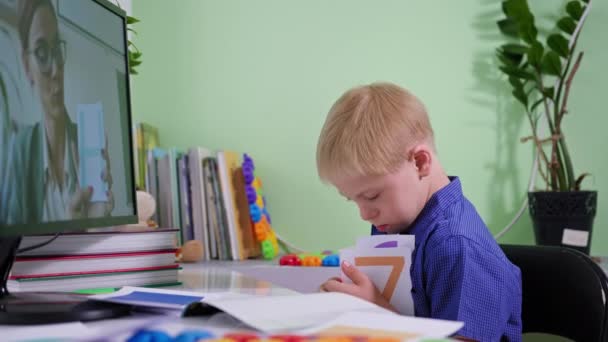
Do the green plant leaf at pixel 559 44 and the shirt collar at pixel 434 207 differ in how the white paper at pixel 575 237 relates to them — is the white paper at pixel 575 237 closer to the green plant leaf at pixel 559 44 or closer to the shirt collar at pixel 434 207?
the green plant leaf at pixel 559 44

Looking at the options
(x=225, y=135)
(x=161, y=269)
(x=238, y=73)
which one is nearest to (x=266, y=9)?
(x=238, y=73)

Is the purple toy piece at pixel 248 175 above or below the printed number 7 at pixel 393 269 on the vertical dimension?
above

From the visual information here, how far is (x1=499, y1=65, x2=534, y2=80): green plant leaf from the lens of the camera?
197cm

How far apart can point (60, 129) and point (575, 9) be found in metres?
1.65

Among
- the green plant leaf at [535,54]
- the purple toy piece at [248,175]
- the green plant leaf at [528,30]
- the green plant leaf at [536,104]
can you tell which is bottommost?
the purple toy piece at [248,175]

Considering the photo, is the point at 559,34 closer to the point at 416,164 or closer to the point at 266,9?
the point at 266,9

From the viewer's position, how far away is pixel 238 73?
7.19ft

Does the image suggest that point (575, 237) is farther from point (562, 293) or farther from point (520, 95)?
point (562, 293)

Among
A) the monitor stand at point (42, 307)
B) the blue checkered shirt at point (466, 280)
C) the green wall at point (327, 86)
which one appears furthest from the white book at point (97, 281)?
the green wall at point (327, 86)

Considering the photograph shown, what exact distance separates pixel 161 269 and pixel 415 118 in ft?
1.65

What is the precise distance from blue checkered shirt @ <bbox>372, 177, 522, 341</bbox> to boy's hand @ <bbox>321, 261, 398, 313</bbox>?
73 millimetres

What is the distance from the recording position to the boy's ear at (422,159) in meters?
1.14

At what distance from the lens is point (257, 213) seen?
1960 mm

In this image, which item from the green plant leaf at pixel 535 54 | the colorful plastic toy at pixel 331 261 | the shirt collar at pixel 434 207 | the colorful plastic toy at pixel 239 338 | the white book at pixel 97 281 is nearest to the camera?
the colorful plastic toy at pixel 239 338
